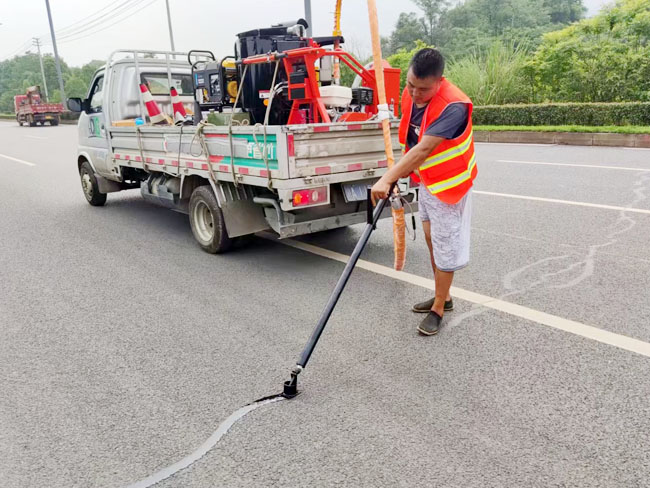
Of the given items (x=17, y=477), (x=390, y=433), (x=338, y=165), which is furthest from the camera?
(x=338, y=165)

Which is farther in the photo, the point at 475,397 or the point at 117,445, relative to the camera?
the point at 475,397

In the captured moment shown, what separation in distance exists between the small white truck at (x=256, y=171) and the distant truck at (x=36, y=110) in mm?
34995

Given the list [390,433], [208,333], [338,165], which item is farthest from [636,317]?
[208,333]

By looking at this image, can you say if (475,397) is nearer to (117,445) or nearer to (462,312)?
(462,312)

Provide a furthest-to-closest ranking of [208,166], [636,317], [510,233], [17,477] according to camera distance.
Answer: [510,233] → [208,166] → [636,317] → [17,477]

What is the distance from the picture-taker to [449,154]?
332 centimetres

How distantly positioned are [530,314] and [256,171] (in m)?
2.44

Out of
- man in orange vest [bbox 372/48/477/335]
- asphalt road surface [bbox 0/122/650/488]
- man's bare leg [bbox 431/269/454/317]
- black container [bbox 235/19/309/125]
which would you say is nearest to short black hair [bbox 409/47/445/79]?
man in orange vest [bbox 372/48/477/335]

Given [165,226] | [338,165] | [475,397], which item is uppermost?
[338,165]

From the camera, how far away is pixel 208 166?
16.9 feet

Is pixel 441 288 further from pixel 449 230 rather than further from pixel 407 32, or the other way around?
pixel 407 32

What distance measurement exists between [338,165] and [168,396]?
8.19 ft

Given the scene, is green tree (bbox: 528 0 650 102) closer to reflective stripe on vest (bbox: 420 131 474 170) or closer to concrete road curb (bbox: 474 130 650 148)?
concrete road curb (bbox: 474 130 650 148)

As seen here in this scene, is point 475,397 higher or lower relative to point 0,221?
lower
